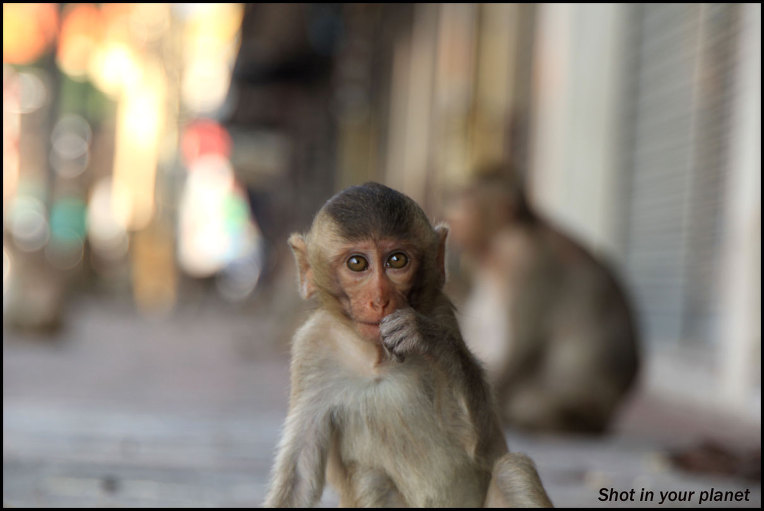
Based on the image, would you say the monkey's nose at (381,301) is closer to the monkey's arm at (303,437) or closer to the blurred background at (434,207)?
the monkey's arm at (303,437)

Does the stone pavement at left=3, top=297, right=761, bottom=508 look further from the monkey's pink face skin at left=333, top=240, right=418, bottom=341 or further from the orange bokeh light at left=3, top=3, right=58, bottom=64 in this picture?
the orange bokeh light at left=3, top=3, right=58, bottom=64

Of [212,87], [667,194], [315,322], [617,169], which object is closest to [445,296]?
[315,322]

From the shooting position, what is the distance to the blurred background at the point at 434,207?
144 inches

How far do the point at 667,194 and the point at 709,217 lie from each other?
90 centimetres

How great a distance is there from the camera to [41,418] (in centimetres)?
443

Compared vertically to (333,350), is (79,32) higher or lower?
higher

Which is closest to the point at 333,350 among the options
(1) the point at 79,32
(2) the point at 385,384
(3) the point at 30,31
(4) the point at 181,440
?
(2) the point at 385,384

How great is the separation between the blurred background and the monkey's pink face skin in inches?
19.7

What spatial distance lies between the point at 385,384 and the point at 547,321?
2.84m

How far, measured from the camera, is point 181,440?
3990 mm

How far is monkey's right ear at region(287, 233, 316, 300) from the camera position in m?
1.73

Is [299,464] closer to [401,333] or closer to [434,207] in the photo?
[401,333]

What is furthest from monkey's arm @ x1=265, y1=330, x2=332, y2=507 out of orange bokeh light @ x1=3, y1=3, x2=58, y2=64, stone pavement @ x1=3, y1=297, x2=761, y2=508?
orange bokeh light @ x1=3, y1=3, x2=58, y2=64

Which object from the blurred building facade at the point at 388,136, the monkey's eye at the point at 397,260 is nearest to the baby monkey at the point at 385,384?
the monkey's eye at the point at 397,260
